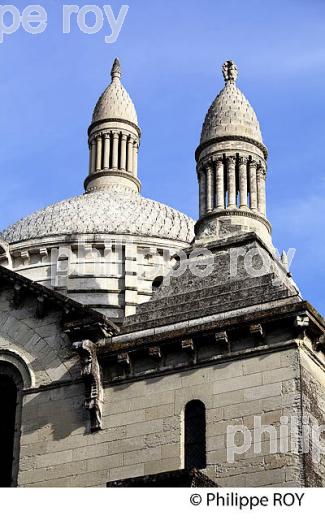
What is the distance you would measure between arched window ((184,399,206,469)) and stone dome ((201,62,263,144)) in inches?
344

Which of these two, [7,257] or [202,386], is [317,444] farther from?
[7,257]

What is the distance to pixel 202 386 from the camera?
32.2 meters

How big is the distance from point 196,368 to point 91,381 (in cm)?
243

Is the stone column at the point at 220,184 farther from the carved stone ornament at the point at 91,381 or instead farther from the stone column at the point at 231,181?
the carved stone ornament at the point at 91,381

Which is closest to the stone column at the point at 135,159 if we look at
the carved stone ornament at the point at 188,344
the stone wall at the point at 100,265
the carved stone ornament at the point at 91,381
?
the stone wall at the point at 100,265

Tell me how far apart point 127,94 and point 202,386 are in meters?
28.1

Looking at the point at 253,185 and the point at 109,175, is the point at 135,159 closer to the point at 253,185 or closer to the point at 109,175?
the point at 109,175

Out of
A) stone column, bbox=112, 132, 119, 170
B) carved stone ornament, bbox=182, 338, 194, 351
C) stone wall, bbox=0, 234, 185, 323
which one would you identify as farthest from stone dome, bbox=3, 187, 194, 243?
carved stone ornament, bbox=182, 338, 194, 351

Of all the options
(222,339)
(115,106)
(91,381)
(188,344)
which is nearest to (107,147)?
(115,106)

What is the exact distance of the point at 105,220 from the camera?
52188 millimetres

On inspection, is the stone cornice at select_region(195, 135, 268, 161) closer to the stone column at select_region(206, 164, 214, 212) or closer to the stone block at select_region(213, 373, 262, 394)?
the stone column at select_region(206, 164, 214, 212)
